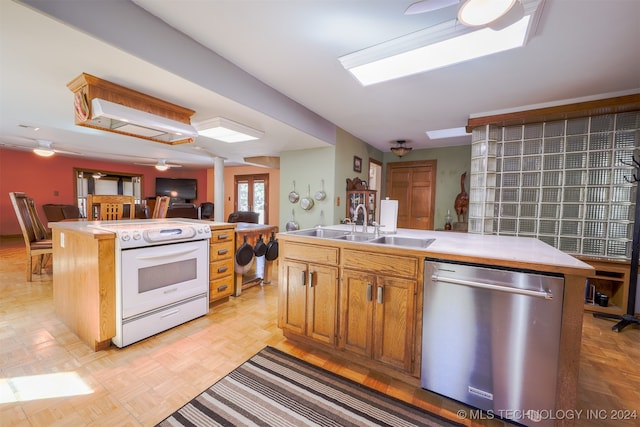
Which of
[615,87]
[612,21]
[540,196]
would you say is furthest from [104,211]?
[615,87]

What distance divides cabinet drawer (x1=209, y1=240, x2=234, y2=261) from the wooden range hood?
1.10 meters

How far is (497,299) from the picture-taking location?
1.33 m

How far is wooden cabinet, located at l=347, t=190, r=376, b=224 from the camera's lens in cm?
405

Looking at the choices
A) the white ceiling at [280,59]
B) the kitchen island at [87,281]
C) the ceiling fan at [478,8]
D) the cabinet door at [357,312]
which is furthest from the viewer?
the kitchen island at [87,281]

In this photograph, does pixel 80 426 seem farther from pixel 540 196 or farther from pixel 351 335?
pixel 540 196

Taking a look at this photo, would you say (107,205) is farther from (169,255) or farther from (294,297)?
(294,297)

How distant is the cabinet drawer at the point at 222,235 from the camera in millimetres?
2617

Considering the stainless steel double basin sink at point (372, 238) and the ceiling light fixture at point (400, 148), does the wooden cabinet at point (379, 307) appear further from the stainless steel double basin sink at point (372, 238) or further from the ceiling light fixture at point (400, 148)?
the ceiling light fixture at point (400, 148)

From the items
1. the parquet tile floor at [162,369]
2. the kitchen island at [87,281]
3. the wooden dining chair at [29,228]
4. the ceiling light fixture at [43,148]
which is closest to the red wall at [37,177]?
the ceiling light fixture at [43,148]

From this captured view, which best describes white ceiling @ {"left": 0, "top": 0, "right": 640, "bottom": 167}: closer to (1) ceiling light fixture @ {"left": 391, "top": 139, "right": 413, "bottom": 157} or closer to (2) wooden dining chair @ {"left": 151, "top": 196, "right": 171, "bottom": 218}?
(2) wooden dining chair @ {"left": 151, "top": 196, "right": 171, "bottom": 218}

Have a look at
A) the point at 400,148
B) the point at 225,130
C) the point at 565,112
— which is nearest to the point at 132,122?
the point at 225,130

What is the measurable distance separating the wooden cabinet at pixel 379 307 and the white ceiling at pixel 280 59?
150 cm

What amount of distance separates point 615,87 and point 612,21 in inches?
50.1

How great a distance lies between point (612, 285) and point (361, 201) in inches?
121
